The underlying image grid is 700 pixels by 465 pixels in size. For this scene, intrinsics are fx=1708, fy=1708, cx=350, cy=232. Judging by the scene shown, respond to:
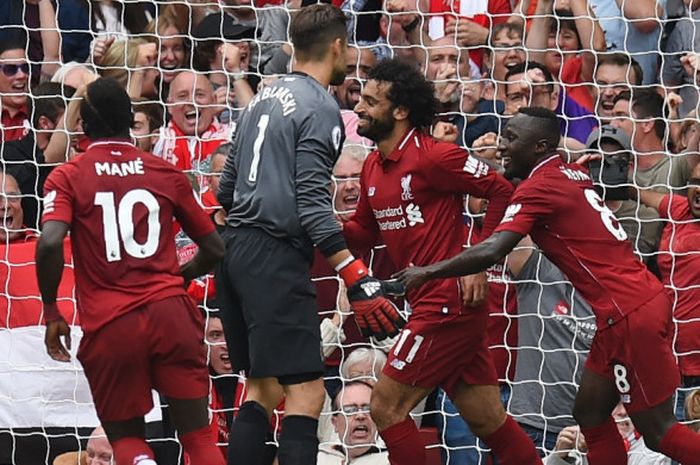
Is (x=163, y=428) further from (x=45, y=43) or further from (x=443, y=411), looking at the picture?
(x=45, y=43)

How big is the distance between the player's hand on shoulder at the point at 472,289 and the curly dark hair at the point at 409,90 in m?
0.78

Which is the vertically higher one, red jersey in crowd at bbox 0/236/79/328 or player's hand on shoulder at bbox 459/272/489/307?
player's hand on shoulder at bbox 459/272/489/307

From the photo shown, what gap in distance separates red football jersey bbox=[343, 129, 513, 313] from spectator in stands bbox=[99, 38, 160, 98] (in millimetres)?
2736

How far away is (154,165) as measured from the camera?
23.6ft

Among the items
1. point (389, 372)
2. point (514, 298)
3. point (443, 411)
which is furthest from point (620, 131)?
point (389, 372)

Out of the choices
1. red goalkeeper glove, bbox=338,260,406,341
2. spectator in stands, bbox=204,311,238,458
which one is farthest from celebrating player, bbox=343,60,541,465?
spectator in stands, bbox=204,311,238,458

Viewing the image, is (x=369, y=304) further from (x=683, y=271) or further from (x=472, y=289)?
(x=683, y=271)

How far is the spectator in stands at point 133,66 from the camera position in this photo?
1022cm

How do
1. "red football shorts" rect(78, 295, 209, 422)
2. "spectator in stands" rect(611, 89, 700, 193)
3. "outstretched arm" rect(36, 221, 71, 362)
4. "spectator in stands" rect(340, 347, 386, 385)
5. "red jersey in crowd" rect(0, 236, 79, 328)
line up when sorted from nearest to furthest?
1. "outstretched arm" rect(36, 221, 71, 362)
2. "red football shorts" rect(78, 295, 209, 422)
3. "spectator in stands" rect(340, 347, 386, 385)
4. "red jersey in crowd" rect(0, 236, 79, 328)
5. "spectator in stands" rect(611, 89, 700, 193)

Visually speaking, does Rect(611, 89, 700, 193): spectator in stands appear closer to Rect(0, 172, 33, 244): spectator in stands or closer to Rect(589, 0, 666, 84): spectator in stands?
Rect(589, 0, 666, 84): spectator in stands

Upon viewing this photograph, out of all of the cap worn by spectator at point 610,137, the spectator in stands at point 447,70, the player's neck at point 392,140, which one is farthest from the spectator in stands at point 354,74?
the player's neck at point 392,140

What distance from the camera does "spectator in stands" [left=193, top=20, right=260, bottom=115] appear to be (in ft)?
33.5

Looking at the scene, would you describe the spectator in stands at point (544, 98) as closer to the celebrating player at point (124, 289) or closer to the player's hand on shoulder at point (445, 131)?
the player's hand on shoulder at point (445, 131)

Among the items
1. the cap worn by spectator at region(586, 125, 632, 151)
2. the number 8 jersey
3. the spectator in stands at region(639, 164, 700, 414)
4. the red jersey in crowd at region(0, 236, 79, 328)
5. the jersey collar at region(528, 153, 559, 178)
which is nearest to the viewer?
the number 8 jersey
